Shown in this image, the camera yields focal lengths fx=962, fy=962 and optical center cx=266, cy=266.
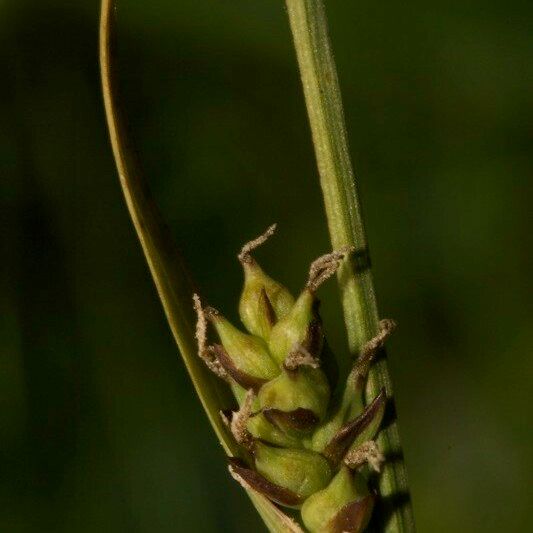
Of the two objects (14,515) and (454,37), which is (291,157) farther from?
(14,515)

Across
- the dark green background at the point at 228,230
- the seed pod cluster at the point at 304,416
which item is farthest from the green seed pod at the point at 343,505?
the dark green background at the point at 228,230

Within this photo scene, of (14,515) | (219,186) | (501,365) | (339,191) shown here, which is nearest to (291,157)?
(219,186)

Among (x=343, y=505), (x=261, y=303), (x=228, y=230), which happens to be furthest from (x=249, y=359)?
(x=228, y=230)

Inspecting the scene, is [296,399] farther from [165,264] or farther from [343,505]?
[165,264]

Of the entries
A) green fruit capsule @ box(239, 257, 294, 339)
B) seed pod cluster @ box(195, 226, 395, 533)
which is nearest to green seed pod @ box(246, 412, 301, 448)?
seed pod cluster @ box(195, 226, 395, 533)

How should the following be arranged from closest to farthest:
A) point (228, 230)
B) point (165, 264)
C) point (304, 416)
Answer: point (304, 416) → point (165, 264) → point (228, 230)

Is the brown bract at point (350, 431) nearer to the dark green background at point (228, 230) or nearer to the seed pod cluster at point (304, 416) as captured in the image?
the seed pod cluster at point (304, 416)
